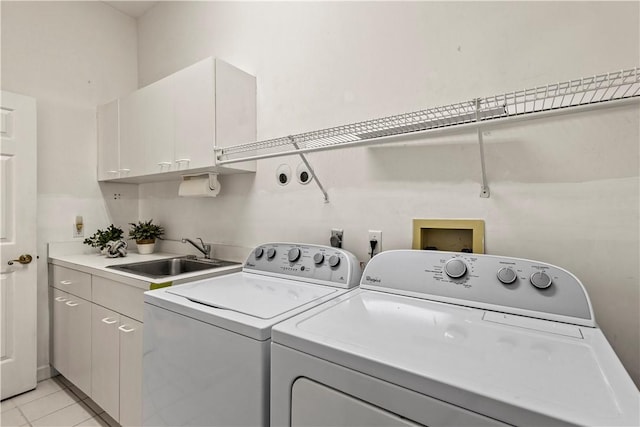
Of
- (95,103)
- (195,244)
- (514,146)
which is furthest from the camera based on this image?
(95,103)

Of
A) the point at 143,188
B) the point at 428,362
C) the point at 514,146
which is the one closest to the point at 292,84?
the point at 514,146

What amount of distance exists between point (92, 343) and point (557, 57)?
9.12 feet

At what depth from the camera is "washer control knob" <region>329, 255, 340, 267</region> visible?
55.9 inches

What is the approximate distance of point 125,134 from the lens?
2.46m

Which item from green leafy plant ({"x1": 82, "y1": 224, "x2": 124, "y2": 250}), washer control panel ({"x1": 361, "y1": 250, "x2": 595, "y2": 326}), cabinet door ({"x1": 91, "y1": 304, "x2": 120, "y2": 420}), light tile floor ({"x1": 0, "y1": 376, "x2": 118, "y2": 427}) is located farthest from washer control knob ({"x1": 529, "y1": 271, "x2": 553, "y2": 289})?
green leafy plant ({"x1": 82, "y1": 224, "x2": 124, "y2": 250})

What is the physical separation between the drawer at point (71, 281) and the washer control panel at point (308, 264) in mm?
1152

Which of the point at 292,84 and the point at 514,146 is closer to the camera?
the point at 514,146

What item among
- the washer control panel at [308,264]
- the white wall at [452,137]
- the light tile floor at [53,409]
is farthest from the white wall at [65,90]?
the washer control panel at [308,264]

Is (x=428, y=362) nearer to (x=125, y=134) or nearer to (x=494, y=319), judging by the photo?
(x=494, y=319)

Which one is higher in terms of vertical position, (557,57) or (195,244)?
(557,57)

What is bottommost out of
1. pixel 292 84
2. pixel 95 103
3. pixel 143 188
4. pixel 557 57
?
pixel 143 188

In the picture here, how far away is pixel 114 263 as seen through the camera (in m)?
2.13

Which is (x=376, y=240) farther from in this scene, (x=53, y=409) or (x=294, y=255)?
(x=53, y=409)

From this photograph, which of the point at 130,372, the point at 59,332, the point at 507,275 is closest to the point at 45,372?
the point at 59,332
